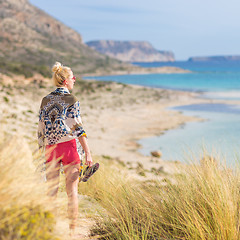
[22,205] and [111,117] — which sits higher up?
[22,205]

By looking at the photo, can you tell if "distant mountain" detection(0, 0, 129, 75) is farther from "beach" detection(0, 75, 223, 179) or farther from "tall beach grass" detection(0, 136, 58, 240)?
"tall beach grass" detection(0, 136, 58, 240)

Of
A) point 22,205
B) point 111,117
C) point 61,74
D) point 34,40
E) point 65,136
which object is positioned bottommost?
point 111,117

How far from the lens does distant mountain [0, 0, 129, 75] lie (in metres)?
76.8

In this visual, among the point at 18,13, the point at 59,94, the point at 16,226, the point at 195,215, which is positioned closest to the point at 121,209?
the point at 195,215

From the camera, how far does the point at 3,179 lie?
215 cm

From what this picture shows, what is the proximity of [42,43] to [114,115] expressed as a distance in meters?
79.4

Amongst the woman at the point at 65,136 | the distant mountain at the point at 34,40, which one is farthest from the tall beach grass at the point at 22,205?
the distant mountain at the point at 34,40

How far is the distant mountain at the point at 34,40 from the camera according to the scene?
3022 inches

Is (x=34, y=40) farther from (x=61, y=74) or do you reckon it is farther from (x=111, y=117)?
(x=61, y=74)

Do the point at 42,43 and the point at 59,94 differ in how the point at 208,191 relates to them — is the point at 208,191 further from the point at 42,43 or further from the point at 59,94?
the point at 42,43

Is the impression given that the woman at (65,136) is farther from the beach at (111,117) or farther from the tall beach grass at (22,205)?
the beach at (111,117)

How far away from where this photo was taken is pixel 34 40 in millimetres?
92875

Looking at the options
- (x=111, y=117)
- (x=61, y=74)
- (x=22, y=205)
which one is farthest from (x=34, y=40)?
(x=22, y=205)

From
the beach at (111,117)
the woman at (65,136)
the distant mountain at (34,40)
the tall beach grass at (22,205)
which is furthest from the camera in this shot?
the distant mountain at (34,40)
